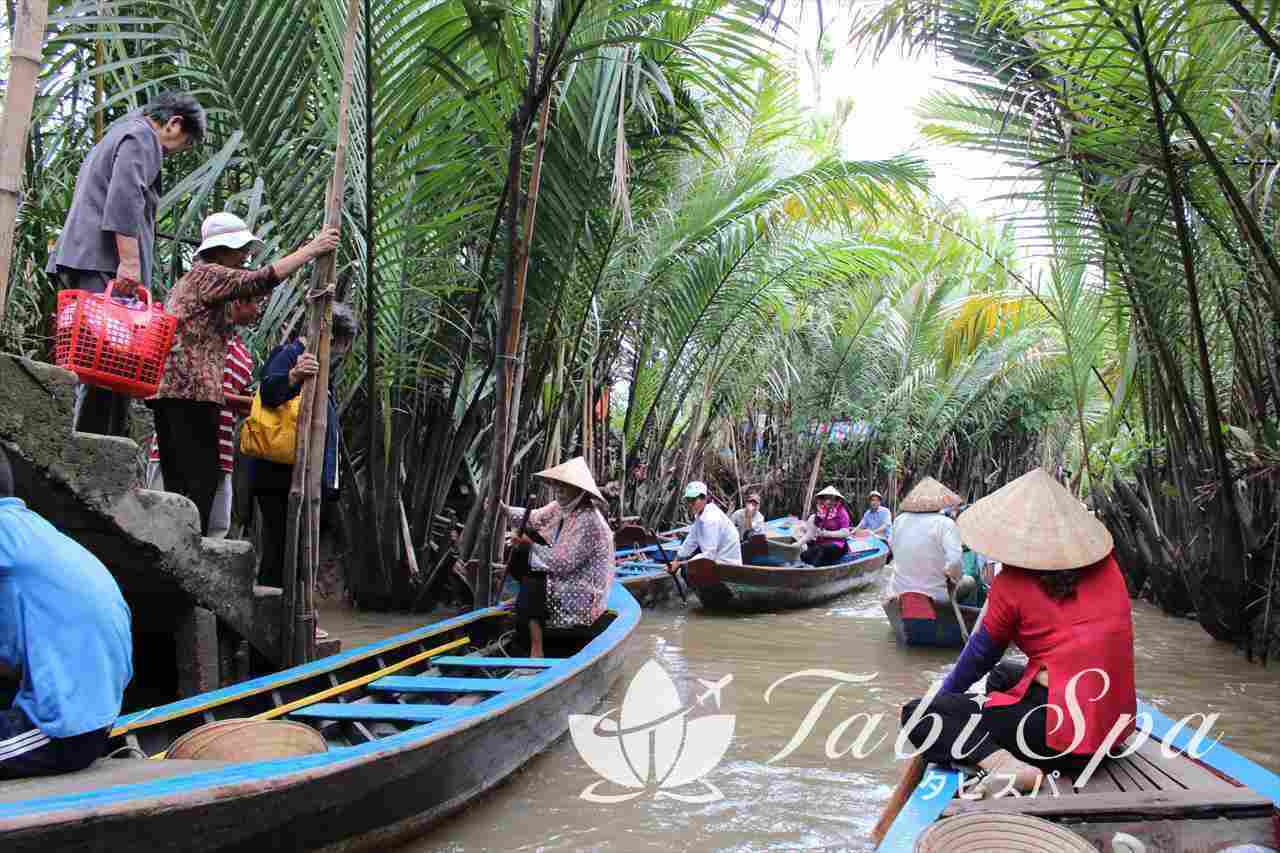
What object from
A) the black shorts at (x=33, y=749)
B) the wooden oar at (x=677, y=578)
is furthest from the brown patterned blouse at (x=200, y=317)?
the wooden oar at (x=677, y=578)

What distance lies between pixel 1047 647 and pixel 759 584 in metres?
5.80

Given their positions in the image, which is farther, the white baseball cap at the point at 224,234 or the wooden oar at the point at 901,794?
the white baseball cap at the point at 224,234

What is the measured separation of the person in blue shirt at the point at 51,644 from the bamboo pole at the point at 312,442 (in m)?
1.64

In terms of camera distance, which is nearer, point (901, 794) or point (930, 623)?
point (901, 794)

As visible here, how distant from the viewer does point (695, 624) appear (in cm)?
879

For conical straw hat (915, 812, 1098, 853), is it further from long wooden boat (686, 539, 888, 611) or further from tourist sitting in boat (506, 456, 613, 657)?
long wooden boat (686, 539, 888, 611)

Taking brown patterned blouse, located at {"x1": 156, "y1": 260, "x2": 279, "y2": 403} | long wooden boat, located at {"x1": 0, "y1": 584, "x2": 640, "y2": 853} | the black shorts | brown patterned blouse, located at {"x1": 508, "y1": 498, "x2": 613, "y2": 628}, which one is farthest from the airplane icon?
the black shorts

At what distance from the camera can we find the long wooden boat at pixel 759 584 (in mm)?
8734

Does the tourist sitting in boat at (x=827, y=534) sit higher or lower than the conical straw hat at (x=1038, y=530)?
lower

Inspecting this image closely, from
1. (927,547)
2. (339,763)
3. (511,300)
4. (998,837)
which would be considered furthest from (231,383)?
(927,547)

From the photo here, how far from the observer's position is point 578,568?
5.75m

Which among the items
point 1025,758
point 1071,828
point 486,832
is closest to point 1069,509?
point 1025,758

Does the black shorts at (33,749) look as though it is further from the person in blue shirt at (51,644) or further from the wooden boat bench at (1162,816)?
the wooden boat bench at (1162,816)

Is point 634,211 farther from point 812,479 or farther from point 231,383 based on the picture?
point 812,479
